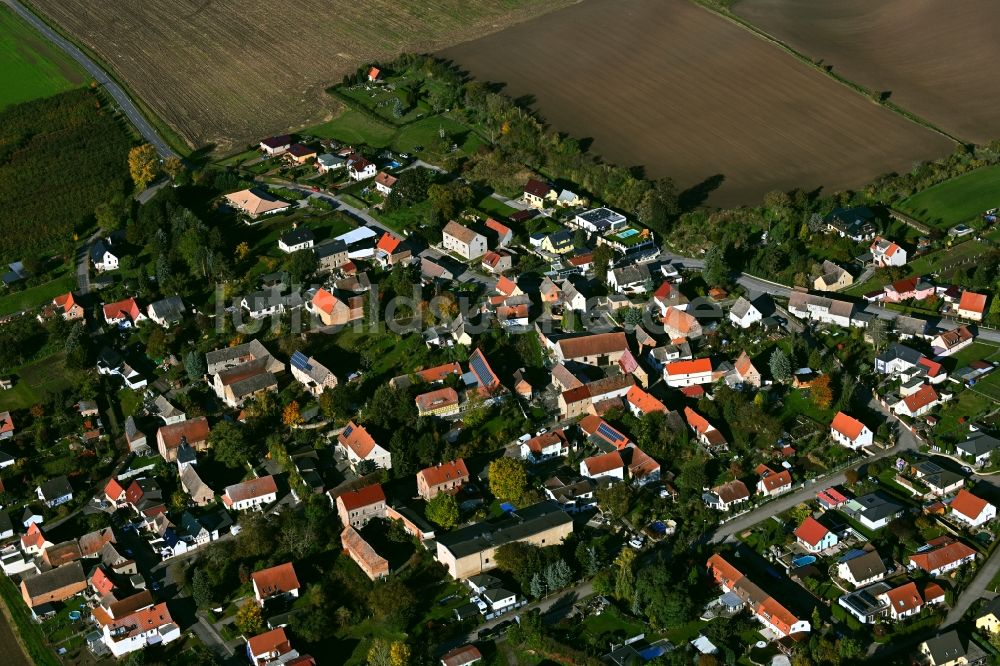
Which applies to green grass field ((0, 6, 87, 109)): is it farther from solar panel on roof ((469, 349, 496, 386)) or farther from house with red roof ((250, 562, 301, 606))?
house with red roof ((250, 562, 301, 606))

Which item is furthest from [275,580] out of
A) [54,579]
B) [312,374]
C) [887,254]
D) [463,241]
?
[887,254]

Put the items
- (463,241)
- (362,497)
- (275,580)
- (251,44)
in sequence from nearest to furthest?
1. (275,580)
2. (362,497)
3. (463,241)
4. (251,44)

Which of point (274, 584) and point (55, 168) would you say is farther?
point (55, 168)

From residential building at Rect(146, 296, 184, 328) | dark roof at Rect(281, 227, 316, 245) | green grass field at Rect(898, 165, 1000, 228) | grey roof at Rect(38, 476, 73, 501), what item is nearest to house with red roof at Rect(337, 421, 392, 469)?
A: grey roof at Rect(38, 476, 73, 501)

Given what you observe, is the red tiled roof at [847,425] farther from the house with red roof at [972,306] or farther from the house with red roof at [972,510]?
the house with red roof at [972,306]

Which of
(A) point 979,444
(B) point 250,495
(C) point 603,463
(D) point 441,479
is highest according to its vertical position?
(A) point 979,444

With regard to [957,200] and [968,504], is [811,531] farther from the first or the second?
[957,200]
